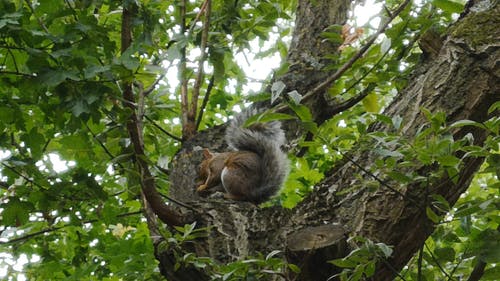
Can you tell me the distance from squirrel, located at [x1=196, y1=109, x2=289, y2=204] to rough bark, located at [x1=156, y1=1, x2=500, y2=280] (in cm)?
115

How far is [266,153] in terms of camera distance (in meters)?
4.28

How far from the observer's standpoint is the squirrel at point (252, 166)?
13.1 ft

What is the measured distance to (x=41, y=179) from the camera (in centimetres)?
258

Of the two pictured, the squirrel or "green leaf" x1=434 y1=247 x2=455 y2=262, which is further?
the squirrel

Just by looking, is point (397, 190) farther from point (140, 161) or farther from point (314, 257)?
point (140, 161)

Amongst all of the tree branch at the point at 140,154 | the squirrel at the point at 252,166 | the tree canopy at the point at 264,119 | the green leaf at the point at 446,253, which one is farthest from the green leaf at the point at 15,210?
the green leaf at the point at 446,253

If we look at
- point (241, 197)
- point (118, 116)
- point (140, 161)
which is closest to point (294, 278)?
point (140, 161)

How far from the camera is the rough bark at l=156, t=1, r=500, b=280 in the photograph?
2393 millimetres

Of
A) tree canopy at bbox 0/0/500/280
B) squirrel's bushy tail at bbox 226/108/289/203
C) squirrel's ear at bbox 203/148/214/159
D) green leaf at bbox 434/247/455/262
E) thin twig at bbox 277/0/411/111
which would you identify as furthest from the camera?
squirrel's bushy tail at bbox 226/108/289/203

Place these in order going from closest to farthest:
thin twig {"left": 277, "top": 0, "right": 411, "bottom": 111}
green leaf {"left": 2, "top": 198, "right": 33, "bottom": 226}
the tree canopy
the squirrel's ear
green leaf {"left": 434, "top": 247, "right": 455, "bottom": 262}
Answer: the tree canopy → green leaf {"left": 434, "top": 247, "right": 455, "bottom": 262} → green leaf {"left": 2, "top": 198, "right": 33, "bottom": 226} → thin twig {"left": 277, "top": 0, "right": 411, "bottom": 111} → the squirrel's ear

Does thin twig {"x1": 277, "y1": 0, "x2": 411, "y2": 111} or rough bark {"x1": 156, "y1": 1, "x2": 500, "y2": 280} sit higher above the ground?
thin twig {"x1": 277, "y1": 0, "x2": 411, "y2": 111}

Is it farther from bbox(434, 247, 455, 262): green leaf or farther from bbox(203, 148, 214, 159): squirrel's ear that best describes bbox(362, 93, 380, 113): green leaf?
bbox(434, 247, 455, 262): green leaf

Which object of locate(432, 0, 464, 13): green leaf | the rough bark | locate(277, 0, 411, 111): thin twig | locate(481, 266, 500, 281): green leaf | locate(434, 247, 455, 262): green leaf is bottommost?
locate(481, 266, 500, 281): green leaf

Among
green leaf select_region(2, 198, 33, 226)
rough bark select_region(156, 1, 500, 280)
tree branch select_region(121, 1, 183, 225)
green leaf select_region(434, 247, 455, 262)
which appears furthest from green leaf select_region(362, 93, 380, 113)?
green leaf select_region(2, 198, 33, 226)
